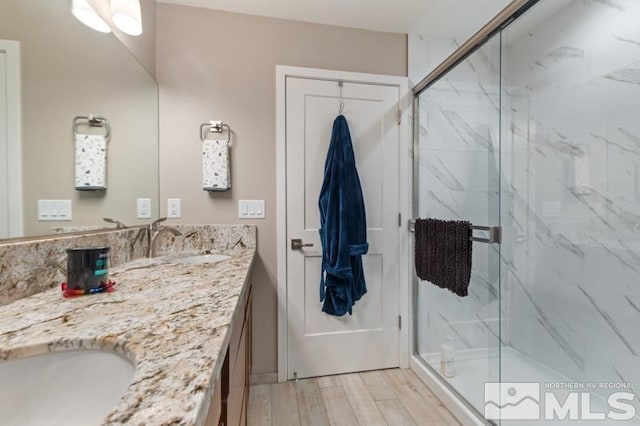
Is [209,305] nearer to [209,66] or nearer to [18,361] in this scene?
[18,361]

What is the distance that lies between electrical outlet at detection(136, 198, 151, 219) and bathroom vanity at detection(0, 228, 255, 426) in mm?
657

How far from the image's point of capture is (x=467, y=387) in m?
1.62

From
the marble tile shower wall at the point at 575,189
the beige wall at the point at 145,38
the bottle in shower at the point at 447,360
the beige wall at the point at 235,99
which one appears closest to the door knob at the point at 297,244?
the beige wall at the point at 235,99

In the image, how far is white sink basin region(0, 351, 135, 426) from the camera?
0.50 m

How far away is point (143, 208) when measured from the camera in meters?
1.61

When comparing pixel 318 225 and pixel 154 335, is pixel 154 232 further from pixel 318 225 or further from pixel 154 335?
pixel 154 335

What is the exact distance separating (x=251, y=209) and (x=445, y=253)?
1.20 meters

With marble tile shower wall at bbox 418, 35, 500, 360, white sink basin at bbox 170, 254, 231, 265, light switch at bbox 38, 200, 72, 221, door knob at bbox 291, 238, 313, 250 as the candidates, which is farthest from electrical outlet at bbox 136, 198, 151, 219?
marble tile shower wall at bbox 418, 35, 500, 360

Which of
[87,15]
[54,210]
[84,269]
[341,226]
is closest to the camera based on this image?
[84,269]

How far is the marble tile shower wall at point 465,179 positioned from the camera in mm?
1616

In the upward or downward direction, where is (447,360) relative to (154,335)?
downward

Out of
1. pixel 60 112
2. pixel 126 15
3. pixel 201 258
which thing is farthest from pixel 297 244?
pixel 126 15

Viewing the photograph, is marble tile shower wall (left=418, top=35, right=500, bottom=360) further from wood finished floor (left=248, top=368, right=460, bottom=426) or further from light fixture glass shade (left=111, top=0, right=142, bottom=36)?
light fixture glass shade (left=111, top=0, right=142, bottom=36)

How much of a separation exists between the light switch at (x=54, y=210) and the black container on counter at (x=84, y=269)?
234 millimetres
